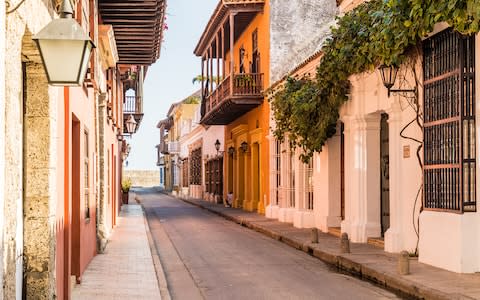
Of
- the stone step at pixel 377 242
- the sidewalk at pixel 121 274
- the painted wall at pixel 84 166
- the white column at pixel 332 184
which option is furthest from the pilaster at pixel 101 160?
the white column at pixel 332 184

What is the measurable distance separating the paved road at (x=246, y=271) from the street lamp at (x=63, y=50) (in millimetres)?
5208

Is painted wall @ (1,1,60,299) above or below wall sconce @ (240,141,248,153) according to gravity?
below

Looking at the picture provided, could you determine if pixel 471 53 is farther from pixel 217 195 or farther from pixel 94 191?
pixel 217 195

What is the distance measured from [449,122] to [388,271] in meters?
2.53

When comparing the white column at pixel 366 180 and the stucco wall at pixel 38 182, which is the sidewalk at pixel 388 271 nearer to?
the white column at pixel 366 180

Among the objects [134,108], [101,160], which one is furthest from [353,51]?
[134,108]

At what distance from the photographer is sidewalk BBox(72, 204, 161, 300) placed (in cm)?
944

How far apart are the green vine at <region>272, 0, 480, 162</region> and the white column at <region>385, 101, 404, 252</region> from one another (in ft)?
3.66

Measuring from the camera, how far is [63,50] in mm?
5273

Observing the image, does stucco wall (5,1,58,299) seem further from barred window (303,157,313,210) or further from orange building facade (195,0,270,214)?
orange building facade (195,0,270,214)

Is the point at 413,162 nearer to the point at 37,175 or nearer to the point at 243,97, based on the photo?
the point at 37,175

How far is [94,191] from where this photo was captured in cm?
1293

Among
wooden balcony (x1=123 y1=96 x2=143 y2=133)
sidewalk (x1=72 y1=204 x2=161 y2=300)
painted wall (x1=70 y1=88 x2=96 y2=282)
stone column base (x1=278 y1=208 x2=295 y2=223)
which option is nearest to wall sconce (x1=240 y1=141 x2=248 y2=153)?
wooden balcony (x1=123 y1=96 x2=143 y2=133)

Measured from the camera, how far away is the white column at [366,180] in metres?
15.8
